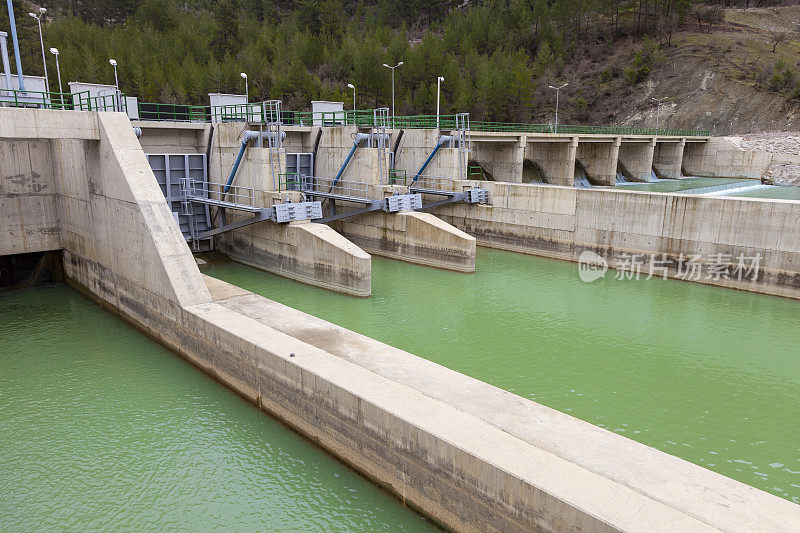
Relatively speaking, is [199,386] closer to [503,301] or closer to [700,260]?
[503,301]

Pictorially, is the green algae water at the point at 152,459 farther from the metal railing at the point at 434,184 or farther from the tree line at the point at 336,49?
the tree line at the point at 336,49

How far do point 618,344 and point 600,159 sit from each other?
27.1m

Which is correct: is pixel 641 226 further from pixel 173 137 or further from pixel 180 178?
pixel 173 137

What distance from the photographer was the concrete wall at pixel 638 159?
4100 cm

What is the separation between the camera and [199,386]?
476 inches

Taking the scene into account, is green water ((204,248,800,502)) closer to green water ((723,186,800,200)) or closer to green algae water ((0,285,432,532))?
green algae water ((0,285,432,532))

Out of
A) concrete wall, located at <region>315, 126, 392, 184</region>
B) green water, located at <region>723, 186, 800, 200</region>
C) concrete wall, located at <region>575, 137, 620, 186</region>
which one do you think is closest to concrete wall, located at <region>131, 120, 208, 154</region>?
concrete wall, located at <region>315, 126, 392, 184</region>

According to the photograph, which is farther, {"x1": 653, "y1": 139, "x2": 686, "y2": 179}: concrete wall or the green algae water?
{"x1": 653, "y1": 139, "x2": 686, "y2": 179}: concrete wall

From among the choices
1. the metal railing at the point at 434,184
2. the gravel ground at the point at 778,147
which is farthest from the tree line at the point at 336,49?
the metal railing at the point at 434,184

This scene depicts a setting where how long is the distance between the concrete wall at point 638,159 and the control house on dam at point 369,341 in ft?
69.6

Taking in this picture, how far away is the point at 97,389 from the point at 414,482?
7.86m

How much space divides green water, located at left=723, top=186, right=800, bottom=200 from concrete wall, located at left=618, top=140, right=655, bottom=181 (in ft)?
25.2

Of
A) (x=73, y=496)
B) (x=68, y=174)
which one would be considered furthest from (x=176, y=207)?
(x=73, y=496)

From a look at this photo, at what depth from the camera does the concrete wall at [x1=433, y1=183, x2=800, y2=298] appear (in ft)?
61.7
